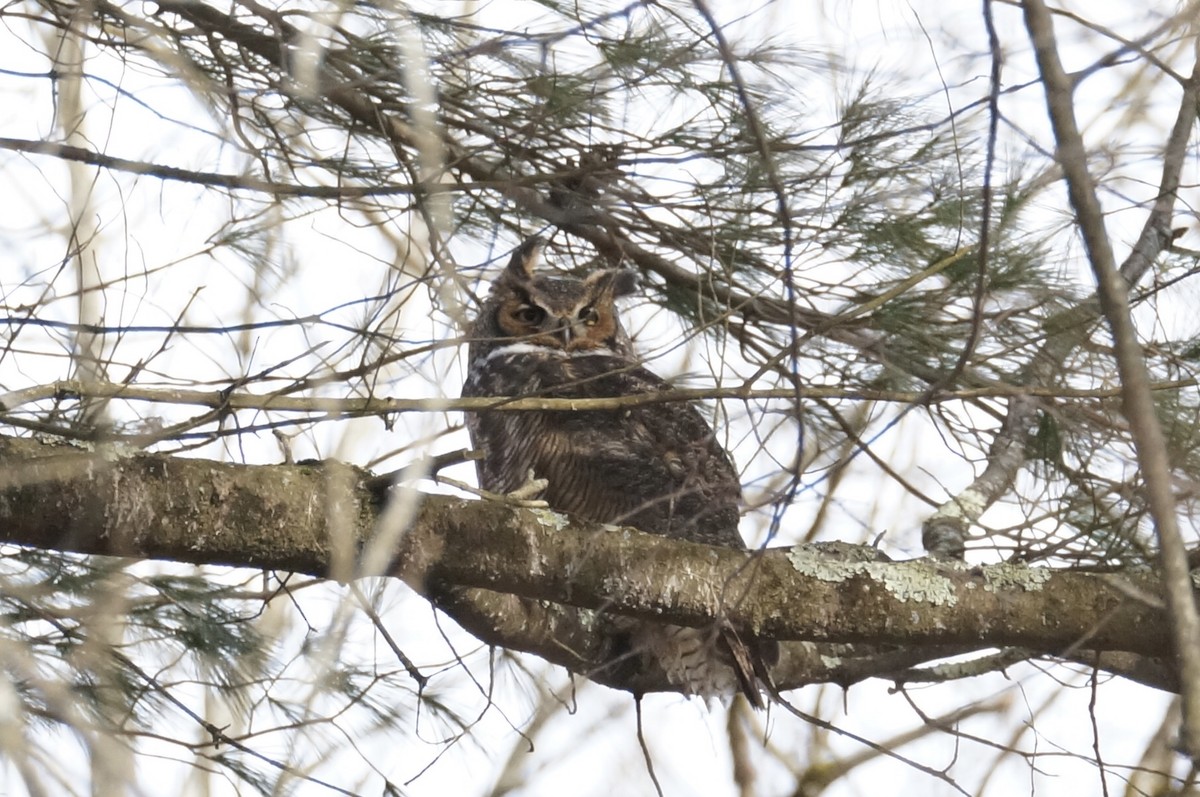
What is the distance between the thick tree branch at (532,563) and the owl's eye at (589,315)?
1.13 metres

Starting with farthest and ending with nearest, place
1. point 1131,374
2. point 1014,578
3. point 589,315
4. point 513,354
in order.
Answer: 1. point 589,315
2. point 513,354
3. point 1014,578
4. point 1131,374

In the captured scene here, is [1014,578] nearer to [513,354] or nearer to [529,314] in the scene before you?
→ [513,354]

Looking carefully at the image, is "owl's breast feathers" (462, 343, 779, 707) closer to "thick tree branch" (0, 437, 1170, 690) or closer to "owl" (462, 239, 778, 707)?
"owl" (462, 239, 778, 707)

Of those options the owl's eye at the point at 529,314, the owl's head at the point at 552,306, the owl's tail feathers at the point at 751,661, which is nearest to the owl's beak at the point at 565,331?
the owl's head at the point at 552,306

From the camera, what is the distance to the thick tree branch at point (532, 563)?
1682mm

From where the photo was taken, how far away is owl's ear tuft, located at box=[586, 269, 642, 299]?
9.93ft

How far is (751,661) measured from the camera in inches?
100

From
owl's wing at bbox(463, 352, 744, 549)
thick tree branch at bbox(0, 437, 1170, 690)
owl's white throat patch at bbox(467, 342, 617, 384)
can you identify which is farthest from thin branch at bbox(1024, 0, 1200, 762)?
owl's white throat patch at bbox(467, 342, 617, 384)

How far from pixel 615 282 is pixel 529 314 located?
12.5 inches

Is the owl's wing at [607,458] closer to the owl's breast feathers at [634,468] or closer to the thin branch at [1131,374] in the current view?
the owl's breast feathers at [634,468]

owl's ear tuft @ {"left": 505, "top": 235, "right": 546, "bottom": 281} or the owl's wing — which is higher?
owl's ear tuft @ {"left": 505, "top": 235, "right": 546, "bottom": 281}

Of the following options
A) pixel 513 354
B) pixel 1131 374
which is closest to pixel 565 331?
pixel 513 354

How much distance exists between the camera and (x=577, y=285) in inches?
129

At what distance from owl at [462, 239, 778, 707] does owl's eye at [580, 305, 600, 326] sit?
1cm
